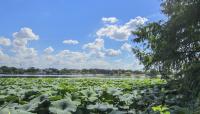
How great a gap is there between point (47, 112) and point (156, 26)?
1269 cm

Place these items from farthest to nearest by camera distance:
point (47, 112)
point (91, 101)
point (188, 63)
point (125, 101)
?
point (188, 63) → point (125, 101) → point (91, 101) → point (47, 112)

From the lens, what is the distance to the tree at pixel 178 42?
48.3ft

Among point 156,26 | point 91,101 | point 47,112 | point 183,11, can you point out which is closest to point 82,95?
point 91,101

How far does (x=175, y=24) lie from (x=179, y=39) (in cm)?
71

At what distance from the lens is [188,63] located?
16297mm

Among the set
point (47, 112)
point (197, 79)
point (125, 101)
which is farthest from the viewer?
point (197, 79)

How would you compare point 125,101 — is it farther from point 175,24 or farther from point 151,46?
point 151,46

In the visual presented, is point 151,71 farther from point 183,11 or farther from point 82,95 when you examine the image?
point 82,95

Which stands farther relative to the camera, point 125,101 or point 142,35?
point 142,35

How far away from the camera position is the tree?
1473cm

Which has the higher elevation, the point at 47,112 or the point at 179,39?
the point at 179,39

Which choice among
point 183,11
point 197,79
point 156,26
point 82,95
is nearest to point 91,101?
point 82,95

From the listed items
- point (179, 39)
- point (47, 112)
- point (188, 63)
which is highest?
point (179, 39)

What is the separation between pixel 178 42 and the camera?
15695mm
